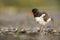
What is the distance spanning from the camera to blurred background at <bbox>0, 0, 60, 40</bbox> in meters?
10.6

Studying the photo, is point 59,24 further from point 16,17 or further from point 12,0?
point 12,0

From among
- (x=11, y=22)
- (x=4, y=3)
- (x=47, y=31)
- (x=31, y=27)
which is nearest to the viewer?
(x=47, y=31)

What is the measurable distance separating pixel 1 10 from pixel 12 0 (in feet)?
3.47

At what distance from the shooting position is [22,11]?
41.5 ft

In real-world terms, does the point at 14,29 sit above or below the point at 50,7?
below

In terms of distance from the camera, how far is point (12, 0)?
1374 centimetres

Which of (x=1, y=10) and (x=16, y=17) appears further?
(x=1, y=10)

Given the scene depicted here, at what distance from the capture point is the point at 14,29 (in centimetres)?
945

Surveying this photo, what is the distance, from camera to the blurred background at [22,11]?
10.6 meters

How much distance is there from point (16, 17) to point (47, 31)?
290cm

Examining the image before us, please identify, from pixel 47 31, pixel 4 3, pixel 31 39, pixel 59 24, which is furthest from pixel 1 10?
pixel 31 39

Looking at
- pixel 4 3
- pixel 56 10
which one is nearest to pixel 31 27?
pixel 56 10

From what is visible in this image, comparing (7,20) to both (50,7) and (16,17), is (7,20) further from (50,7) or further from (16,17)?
(50,7)

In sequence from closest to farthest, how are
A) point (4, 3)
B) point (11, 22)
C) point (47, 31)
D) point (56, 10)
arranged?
point (47, 31) < point (11, 22) < point (56, 10) < point (4, 3)
